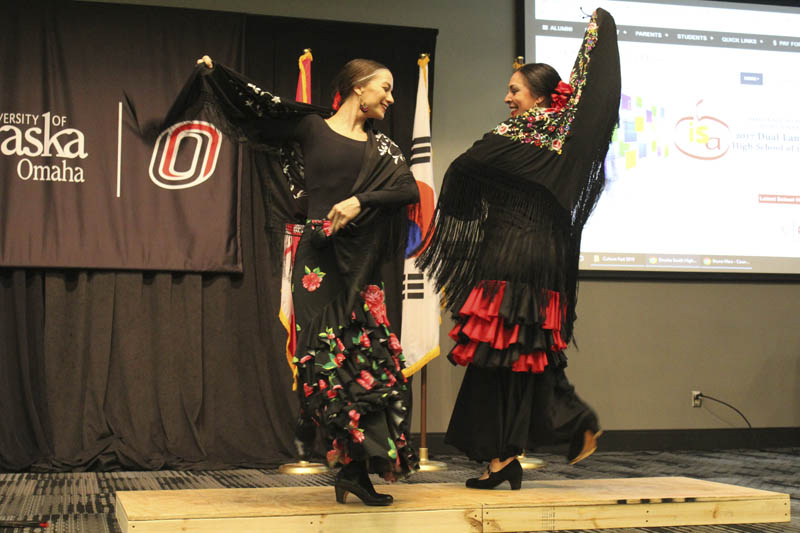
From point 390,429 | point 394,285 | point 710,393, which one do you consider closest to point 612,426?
point 710,393

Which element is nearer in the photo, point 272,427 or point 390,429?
point 390,429

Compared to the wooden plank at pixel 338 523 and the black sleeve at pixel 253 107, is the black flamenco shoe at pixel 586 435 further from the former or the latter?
the black sleeve at pixel 253 107

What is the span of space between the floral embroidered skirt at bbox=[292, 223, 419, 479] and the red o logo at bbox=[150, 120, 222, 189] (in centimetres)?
248

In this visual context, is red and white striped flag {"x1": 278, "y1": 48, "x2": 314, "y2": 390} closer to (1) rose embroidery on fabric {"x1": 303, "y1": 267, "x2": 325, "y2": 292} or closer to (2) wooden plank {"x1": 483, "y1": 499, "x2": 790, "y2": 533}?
(1) rose embroidery on fabric {"x1": 303, "y1": 267, "x2": 325, "y2": 292}

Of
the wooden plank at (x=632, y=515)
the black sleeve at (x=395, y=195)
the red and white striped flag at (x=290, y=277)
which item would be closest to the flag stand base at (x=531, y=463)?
the red and white striped flag at (x=290, y=277)

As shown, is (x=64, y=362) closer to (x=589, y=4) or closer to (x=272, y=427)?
(x=272, y=427)

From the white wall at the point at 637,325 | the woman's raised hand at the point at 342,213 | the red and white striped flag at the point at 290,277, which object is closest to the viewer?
the woman's raised hand at the point at 342,213

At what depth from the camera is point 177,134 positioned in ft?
16.1

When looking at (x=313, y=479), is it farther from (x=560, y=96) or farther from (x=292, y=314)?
(x=560, y=96)

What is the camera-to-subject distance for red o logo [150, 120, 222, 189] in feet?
15.9

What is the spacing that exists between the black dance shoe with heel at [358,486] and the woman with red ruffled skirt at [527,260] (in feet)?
1.55

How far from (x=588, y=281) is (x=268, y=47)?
248 cm

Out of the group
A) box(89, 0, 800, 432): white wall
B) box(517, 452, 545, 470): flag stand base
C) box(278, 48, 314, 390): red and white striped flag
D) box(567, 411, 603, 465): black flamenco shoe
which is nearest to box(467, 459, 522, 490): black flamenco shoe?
box(567, 411, 603, 465): black flamenco shoe

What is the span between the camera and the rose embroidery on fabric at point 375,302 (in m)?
2.60
